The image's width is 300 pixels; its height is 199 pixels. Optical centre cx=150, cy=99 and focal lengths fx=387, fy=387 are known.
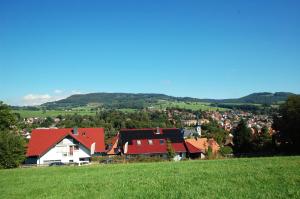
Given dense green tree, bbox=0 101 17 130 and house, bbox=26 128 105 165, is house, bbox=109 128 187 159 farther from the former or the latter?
dense green tree, bbox=0 101 17 130

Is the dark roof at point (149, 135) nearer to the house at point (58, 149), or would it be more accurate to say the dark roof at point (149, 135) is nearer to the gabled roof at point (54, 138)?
the gabled roof at point (54, 138)

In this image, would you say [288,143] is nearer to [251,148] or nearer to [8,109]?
[251,148]

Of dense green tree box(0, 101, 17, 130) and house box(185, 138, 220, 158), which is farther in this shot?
house box(185, 138, 220, 158)

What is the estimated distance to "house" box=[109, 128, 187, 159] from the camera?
71.6 m

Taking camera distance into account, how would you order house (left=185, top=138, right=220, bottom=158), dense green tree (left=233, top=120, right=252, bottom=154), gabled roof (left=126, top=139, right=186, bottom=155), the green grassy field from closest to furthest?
the green grassy field
dense green tree (left=233, top=120, right=252, bottom=154)
gabled roof (left=126, top=139, right=186, bottom=155)
house (left=185, top=138, right=220, bottom=158)

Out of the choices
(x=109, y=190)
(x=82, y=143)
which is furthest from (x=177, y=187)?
(x=82, y=143)

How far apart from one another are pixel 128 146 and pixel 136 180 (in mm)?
51488

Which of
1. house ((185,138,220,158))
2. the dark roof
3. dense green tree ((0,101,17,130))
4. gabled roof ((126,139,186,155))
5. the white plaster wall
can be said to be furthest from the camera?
the dark roof

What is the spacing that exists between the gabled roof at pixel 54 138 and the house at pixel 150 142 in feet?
17.6

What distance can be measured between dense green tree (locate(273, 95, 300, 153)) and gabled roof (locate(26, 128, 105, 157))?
30.7 meters

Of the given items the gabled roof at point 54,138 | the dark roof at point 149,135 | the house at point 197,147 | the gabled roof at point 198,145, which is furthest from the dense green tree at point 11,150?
the gabled roof at point 198,145

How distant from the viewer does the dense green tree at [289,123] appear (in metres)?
53.7

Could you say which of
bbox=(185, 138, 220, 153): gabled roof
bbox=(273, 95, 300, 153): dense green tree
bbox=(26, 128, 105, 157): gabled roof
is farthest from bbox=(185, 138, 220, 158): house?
bbox=(26, 128, 105, 157): gabled roof

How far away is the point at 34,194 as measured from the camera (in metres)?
19.6
